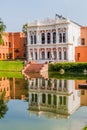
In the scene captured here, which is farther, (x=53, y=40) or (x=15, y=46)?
(x=15, y=46)

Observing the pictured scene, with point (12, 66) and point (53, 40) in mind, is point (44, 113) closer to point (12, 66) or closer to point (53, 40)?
point (12, 66)

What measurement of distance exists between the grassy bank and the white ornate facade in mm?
5701

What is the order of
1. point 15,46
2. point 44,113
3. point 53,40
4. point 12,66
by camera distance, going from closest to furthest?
point 44,113 → point 12,66 → point 53,40 → point 15,46

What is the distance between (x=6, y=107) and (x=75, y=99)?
5430 millimetres

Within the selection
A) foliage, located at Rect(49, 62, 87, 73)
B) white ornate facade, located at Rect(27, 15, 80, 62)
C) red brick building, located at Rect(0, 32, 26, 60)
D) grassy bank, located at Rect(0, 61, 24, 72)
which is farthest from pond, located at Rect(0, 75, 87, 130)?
red brick building, located at Rect(0, 32, 26, 60)

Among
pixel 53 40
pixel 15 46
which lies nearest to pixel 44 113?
pixel 53 40

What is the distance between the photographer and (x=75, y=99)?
70.2 feet

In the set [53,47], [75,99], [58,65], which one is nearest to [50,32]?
[53,47]

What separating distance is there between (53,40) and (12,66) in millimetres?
9621

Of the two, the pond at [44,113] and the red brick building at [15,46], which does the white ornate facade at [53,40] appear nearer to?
the red brick building at [15,46]

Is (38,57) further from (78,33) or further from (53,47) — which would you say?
(78,33)

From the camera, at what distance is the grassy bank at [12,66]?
2168 inches

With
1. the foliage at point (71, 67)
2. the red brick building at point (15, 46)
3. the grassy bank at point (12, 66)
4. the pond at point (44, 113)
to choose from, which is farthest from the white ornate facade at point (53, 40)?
the pond at point (44, 113)

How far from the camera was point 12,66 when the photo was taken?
56312 millimetres
